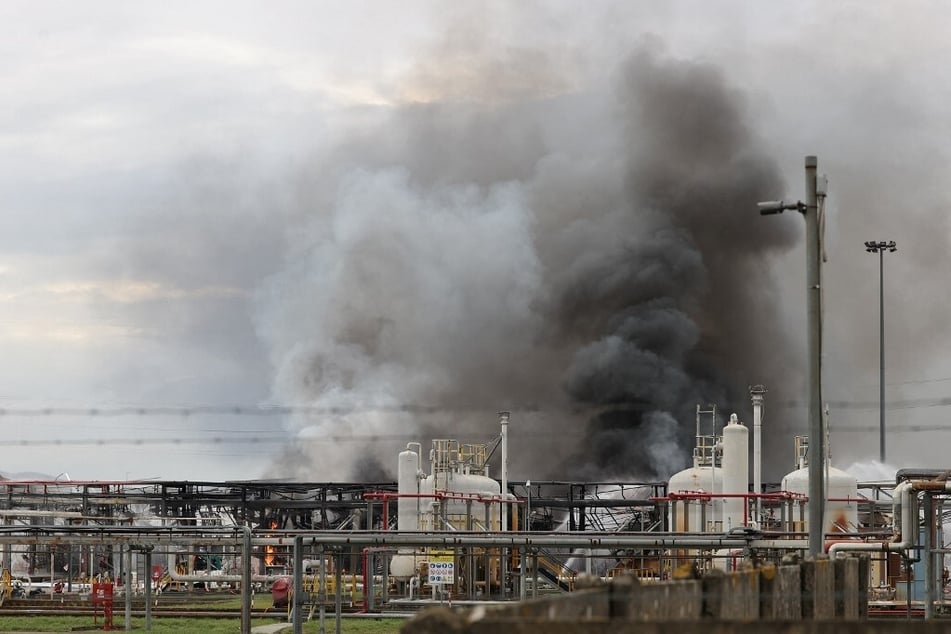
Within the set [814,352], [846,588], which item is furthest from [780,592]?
[814,352]

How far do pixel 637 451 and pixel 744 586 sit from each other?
→ 8805cm

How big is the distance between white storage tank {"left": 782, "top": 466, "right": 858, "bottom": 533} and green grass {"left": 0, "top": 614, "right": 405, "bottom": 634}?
14.7 meters

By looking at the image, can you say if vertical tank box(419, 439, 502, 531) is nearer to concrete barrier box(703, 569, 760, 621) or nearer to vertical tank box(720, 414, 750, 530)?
vertical tank box(720, 414, 750, 530)

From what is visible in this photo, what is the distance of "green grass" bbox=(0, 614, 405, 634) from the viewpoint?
114ft

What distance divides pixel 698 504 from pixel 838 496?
451 centimetres

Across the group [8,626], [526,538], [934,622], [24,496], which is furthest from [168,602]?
[934,622]

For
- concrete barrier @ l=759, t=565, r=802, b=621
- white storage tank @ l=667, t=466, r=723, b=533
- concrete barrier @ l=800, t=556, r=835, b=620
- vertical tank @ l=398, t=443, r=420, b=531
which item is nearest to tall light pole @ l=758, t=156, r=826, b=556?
concrete barrier @ l=800, t=556, r=835, b=620

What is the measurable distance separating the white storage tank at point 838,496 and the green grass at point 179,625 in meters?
14.7

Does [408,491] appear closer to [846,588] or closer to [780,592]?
[846,588]

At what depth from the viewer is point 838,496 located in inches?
1815

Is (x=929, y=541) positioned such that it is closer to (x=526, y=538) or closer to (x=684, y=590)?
(x=526, y=538)

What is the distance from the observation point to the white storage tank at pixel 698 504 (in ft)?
144

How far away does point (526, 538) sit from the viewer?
2736cm

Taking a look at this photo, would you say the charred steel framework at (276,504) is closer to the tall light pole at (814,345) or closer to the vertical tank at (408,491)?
the vertical tank at (408,491)
